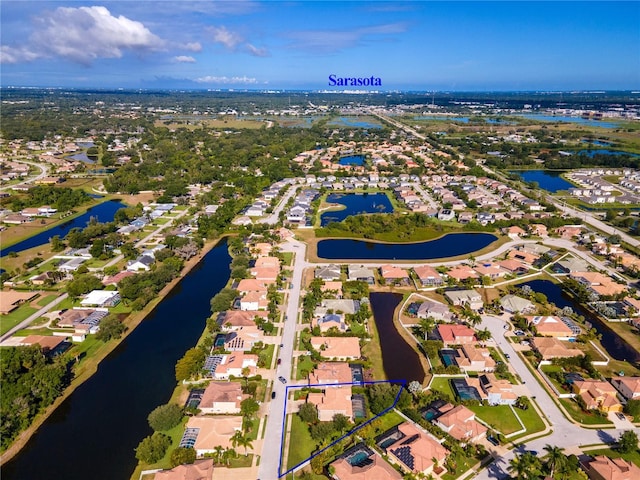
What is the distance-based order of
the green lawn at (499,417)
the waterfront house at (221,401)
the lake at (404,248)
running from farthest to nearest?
the lake at (404,248), the waterfront house at (221,401), the green lawn at (499,417)

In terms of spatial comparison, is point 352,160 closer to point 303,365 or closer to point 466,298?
point 466,298

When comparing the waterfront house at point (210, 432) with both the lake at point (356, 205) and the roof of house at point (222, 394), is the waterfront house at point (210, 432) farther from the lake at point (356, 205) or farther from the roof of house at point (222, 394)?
the lake at point (356, 205)

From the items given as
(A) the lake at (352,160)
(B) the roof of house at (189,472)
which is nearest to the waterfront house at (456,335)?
(B) the roof of house at (189,472)

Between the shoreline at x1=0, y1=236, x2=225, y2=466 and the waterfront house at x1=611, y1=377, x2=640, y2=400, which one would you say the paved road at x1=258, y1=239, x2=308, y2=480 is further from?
the waterfront house at x1=611, y1=377, x2=640, y2=400

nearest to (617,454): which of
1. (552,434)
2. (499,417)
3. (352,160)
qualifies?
(552,434)

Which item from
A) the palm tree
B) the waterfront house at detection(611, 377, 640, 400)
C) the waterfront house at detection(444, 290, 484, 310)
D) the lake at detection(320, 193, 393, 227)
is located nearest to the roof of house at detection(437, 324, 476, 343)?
the waterfront house at detection(444, 290, 484, 310)

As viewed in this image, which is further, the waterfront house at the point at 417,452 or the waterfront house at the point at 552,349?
the waterfront house at the point at 552,349

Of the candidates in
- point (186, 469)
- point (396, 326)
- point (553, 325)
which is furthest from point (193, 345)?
point (553, 325)
